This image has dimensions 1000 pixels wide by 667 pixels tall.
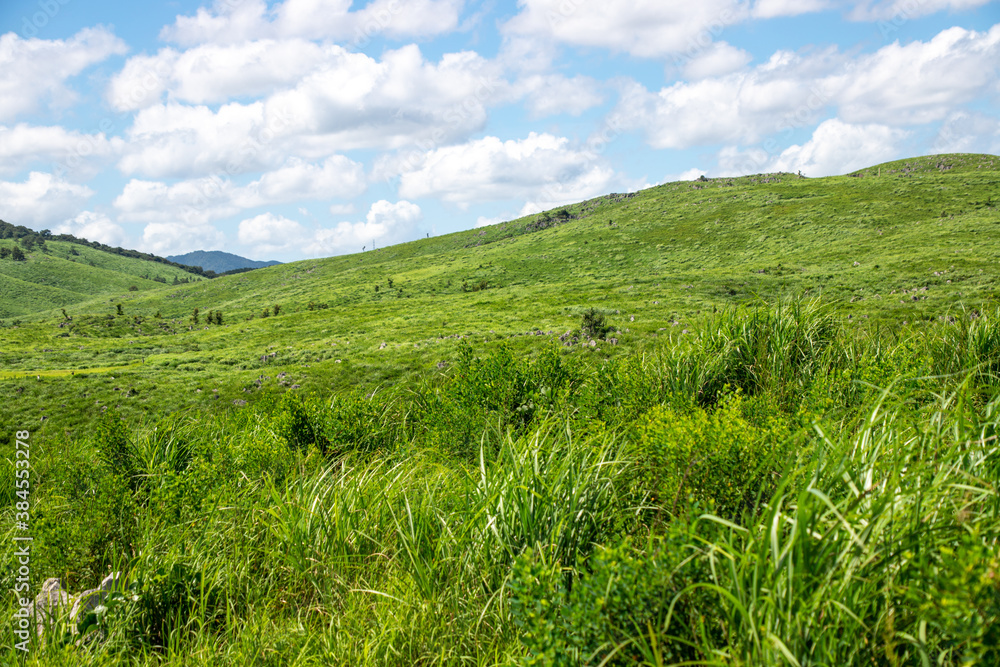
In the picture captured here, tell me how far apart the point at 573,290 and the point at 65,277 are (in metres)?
134

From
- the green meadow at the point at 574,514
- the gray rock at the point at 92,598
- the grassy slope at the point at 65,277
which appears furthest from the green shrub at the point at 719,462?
the grassy slope at the point at 65,277

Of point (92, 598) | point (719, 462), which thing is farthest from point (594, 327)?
point (92, 598)

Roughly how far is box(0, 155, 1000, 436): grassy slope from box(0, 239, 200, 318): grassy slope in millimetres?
26148

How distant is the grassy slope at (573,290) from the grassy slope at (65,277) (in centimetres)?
2615

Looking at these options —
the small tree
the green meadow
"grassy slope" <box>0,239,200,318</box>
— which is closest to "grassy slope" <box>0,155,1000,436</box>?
the small tree

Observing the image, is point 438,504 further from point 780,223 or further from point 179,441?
point 780,223

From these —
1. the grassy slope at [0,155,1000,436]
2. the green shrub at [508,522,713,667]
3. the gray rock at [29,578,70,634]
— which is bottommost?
the gray rock at [29,578,70,634]

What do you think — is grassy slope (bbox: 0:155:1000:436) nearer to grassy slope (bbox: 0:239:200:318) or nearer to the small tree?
the small tree

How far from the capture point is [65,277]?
119250mm

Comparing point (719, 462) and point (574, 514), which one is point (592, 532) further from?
point (719, 462)

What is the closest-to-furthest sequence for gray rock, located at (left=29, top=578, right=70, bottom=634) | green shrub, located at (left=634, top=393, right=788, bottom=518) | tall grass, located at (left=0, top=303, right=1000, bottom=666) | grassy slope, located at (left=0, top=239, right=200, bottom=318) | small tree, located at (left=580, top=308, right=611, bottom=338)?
tall grass, located at (left=0, top=303, right=1000, bottom=666) < green shrub, located at (left=634, top=393, right=788, bottom=518) < gray rock, located at (left=29, top=578, right=70, bottom=634) < small tree, located at (left=580, top=308, right=611, bottom=338) < grassy slope, located at (left=0, top=239, right=200, bottom=318)

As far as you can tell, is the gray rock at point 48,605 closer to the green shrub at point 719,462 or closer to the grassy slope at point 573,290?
the green shrub at point 719,462

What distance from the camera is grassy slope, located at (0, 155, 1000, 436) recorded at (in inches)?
749

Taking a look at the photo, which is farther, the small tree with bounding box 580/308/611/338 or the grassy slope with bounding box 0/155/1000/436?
the grassy slope with bounding box 0/155/1000/436
